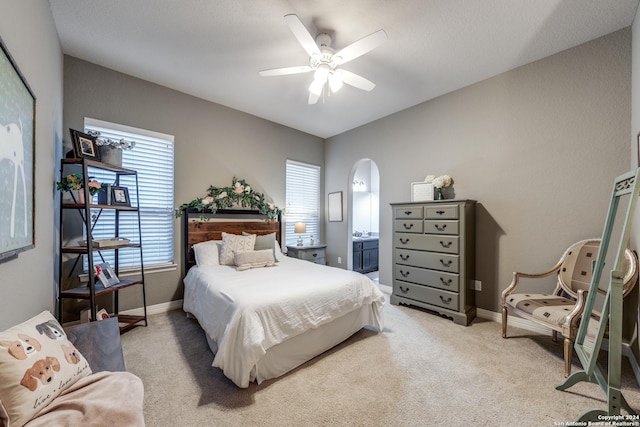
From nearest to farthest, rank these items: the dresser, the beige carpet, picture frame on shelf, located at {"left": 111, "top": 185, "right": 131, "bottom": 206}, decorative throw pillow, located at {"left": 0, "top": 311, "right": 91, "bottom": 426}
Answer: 1. decorative throw pillow, located at {"left": 0, "top": 311, "right": 91, "bottom": 426}
2. the beige carpet
3. picture frame on shelf, located at {"left": 111, "top": 185, "right": 131, "bottom": 206}
4. the dresser

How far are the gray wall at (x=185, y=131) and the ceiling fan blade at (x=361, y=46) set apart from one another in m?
2.28

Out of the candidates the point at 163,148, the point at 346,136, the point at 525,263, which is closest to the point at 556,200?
the point at 525,263

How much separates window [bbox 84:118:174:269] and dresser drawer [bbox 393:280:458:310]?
10.2 ft

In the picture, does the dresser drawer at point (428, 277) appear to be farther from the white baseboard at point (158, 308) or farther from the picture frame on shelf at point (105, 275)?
the picture frame on shelf at point (105, 275)

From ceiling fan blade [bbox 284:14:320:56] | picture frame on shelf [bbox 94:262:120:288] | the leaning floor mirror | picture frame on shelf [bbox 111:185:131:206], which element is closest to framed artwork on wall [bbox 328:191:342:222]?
ceiling fan blade [bbox 284:14:320:56]

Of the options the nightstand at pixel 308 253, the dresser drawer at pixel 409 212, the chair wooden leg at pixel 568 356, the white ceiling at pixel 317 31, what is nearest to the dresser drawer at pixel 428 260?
the dresser drawer at pixel 409 212

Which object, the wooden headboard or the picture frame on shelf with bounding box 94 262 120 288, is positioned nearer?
the picture frame on shelf with bounding box 94 262 120 288

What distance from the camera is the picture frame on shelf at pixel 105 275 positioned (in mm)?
2598

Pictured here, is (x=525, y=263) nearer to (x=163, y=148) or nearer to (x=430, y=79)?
(x=430, y=79)

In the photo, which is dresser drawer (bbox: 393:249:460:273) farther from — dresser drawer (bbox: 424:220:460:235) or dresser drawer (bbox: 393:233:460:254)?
dresser drawer (bbox: 424:220:460:235)

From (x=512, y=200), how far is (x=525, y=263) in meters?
0.71

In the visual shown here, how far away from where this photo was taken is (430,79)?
3143 millimetres

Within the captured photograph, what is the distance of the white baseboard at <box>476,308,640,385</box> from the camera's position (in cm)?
202

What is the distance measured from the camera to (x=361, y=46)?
2066mm
